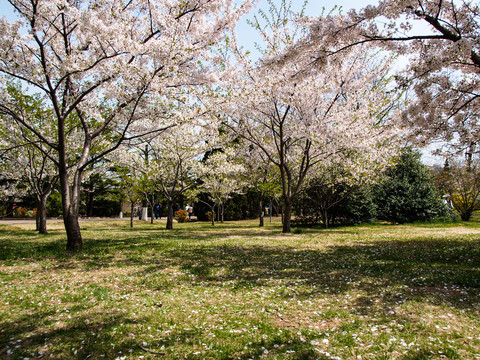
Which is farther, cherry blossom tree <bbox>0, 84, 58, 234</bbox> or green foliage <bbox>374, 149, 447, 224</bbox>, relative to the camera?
green foliage <bbox>374, 149, 447, 224</bbox>

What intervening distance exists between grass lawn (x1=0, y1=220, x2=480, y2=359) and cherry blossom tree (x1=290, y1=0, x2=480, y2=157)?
4104mm

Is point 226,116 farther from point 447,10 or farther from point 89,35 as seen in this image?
point 447,10

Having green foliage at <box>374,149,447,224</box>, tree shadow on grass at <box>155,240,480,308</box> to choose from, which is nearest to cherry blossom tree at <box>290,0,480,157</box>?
tree shadow on grass at <box>155,240,480,308</box>

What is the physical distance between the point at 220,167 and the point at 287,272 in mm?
18063

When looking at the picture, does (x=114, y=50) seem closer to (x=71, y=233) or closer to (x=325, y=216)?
(x=71, y=233)

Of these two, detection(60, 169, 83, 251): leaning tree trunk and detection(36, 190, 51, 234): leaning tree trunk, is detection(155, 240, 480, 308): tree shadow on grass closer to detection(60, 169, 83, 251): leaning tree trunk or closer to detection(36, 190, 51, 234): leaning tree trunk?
detection(60, 169, 83, 251): leaning tree trunk

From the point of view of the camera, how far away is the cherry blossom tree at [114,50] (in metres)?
9.51

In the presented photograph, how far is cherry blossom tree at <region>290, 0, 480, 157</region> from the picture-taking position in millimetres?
6988

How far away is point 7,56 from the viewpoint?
9.69 meters

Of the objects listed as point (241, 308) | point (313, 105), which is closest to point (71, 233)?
point (241, 308)

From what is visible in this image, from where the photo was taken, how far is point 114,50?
1014 cm

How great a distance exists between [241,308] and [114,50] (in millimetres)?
9771

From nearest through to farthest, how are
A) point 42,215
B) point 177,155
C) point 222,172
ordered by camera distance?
point 42,215
point 177,155
point 222,172

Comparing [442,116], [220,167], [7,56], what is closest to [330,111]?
[442,116]
